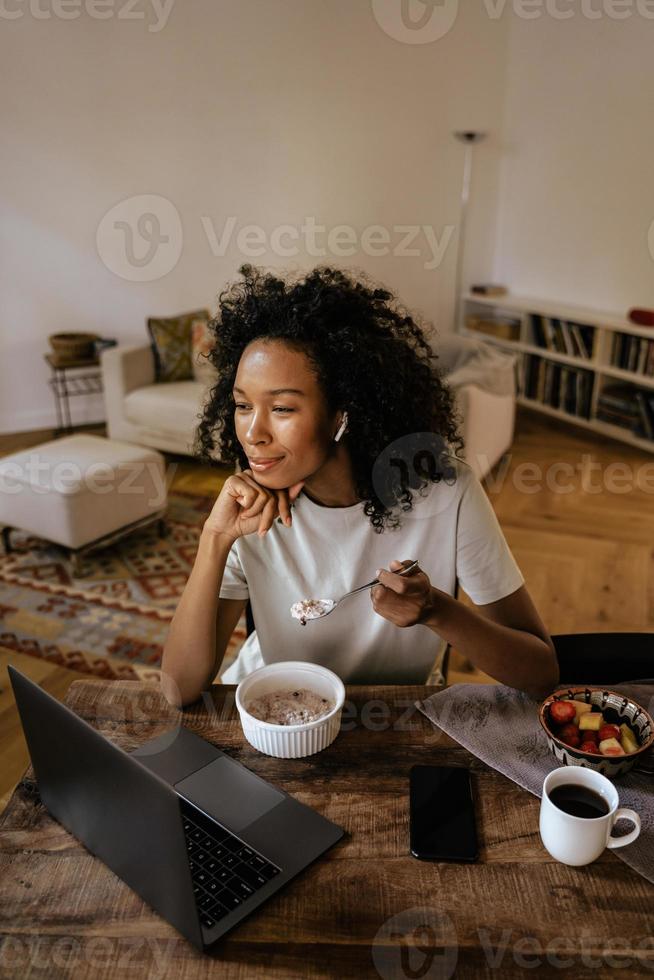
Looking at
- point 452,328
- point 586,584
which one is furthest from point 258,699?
point 452,328

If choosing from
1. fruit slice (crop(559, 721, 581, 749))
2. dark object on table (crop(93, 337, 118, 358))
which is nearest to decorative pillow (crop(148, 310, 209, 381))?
dark object on table (crop(93, 337, 118, 358))

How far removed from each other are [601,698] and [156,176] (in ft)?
14.0

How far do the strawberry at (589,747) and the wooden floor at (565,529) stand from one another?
4.15 feet

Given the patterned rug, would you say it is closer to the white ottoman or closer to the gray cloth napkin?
the white ottoman

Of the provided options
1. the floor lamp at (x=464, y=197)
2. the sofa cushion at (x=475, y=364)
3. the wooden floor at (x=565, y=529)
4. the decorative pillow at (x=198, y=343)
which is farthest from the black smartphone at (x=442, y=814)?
the floor lamp at (x=464, y=197)

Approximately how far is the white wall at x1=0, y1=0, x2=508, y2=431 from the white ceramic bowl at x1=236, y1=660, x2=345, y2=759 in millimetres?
3740

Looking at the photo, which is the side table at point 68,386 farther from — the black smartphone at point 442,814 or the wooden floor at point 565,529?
the black smartphone at point 442,814

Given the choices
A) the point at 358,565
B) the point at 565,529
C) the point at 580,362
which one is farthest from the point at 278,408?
the point at 580,362

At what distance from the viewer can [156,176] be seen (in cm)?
447

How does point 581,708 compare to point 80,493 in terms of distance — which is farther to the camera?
point 80,493

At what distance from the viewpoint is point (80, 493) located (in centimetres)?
278

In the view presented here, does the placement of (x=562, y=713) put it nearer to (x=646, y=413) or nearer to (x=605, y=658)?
(x=605, y=658)

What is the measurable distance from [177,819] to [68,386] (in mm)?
4311

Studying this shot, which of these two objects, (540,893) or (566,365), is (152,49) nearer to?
(566,365)
